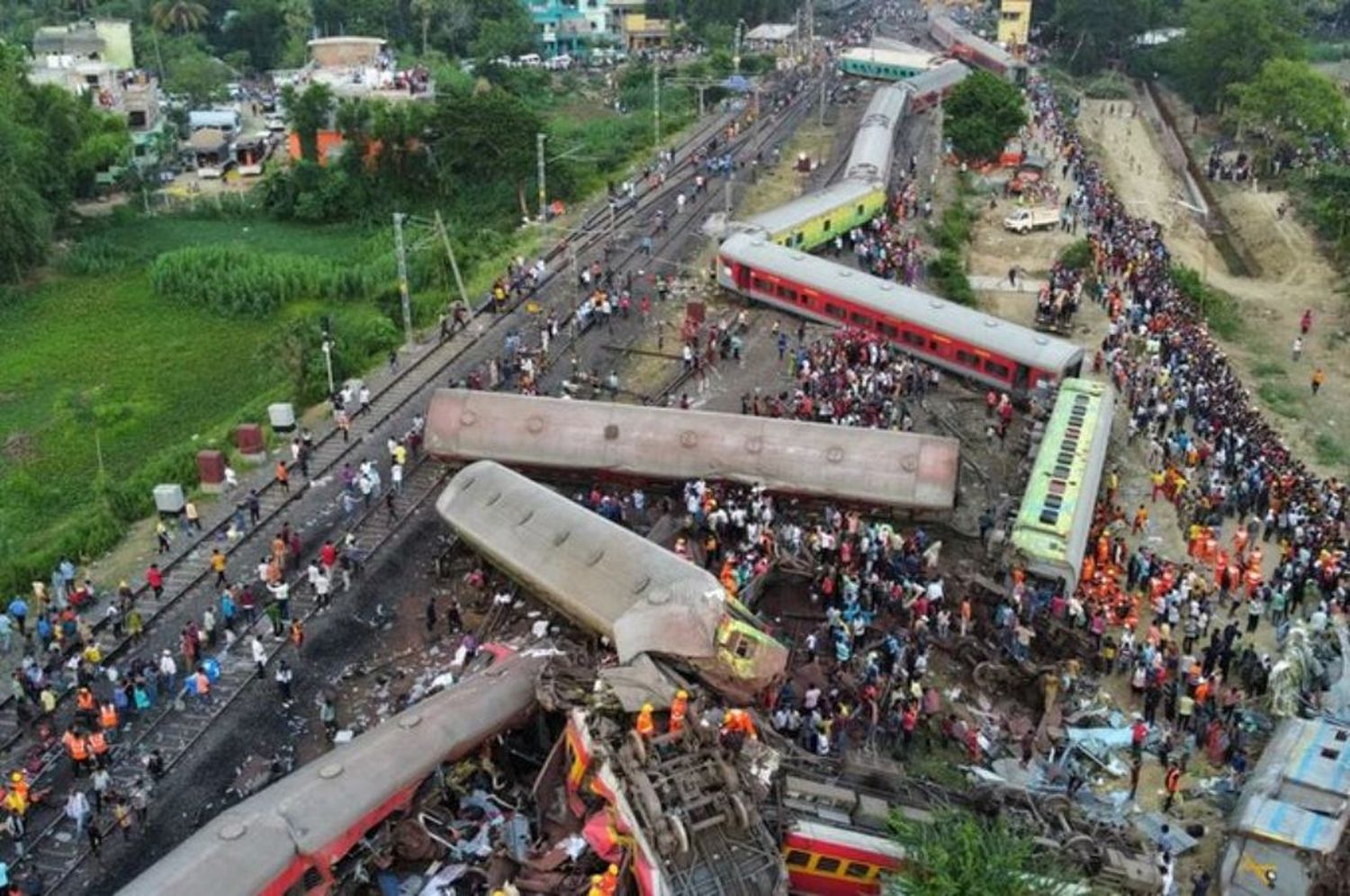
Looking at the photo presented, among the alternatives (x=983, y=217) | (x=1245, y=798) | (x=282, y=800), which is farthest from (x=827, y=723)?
(x=983, y=217)

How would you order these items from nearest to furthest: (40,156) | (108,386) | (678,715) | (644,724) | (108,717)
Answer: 1. (644,724)
2. (678,715)
3. (108,717)
4. (108,386)
5. (40,156)

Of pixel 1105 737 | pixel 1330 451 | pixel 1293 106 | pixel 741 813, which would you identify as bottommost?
pixel 1330 451

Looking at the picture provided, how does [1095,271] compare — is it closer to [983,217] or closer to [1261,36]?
[983,217]

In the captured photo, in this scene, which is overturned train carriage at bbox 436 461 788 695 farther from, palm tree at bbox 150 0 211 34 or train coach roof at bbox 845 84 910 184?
palm tree at bbox 150 0 211 34

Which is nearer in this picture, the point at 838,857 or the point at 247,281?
the point at 838,857

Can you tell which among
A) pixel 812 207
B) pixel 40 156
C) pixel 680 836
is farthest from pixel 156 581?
pixel 40 156

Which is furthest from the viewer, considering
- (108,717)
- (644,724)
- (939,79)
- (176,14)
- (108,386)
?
(176,14)

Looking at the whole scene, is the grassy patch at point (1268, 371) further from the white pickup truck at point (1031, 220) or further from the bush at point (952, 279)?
the white pickup truck at point (1031, 220)

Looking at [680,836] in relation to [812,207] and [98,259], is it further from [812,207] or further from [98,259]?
[98,259]
